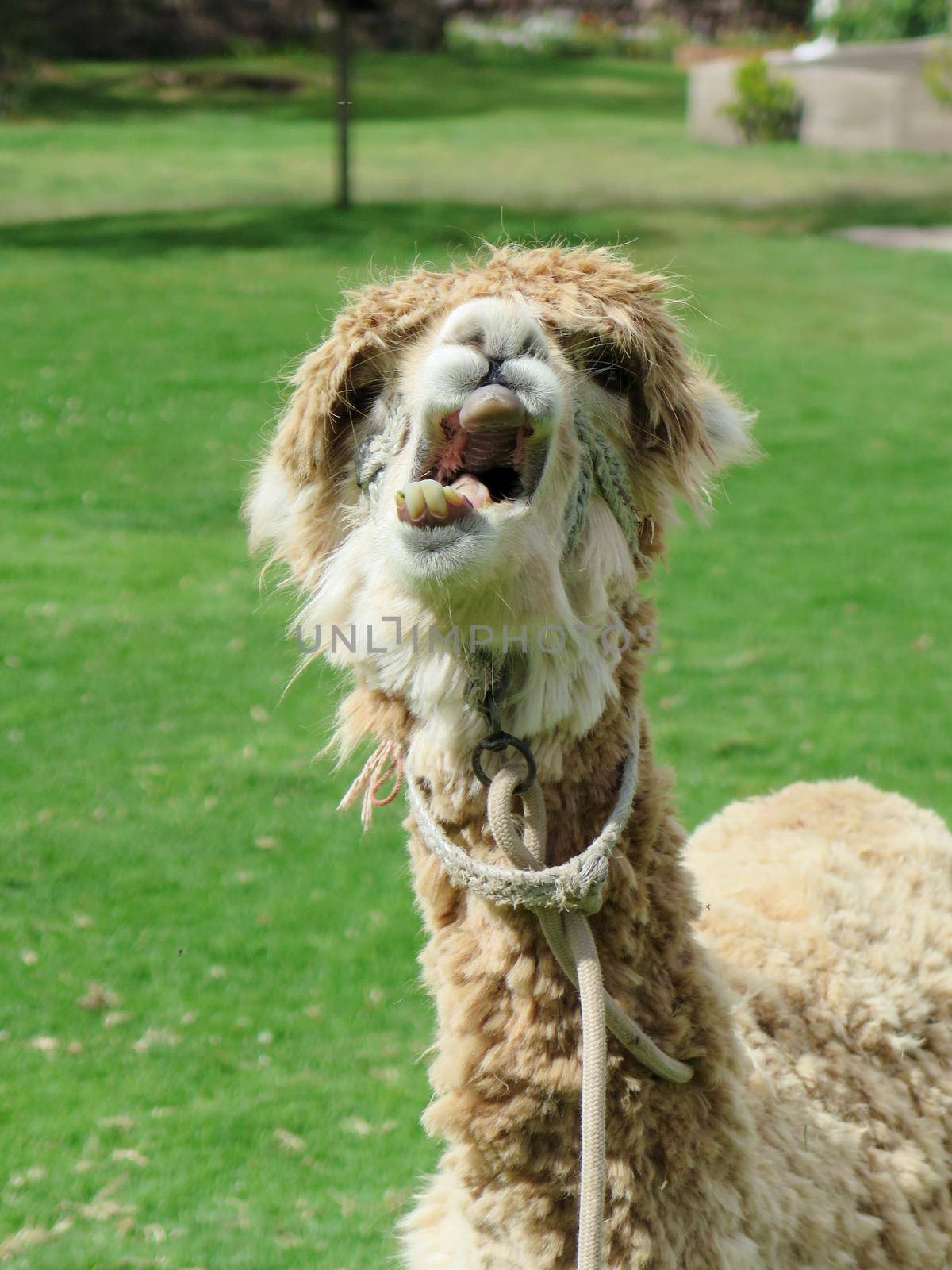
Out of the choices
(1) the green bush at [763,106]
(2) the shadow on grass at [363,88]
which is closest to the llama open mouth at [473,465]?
(1) the green bush at [763,106]

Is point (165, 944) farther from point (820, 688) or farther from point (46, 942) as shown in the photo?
point (820, 688)

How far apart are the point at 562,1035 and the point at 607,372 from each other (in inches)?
34.4

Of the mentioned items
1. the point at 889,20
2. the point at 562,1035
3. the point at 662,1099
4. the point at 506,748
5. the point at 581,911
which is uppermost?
the point at 889,20

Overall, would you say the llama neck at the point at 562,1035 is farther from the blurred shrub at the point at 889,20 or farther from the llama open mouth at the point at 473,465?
the blurred shrub at the point at 889,20

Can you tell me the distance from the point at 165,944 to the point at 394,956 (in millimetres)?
671

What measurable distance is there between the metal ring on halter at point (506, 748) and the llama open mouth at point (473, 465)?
31 cm

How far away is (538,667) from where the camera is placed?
2008mm

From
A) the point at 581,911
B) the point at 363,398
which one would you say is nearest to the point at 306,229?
the point at 363,398

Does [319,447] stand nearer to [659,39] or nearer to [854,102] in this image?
[854,102]

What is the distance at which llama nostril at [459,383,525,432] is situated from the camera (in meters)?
1.81

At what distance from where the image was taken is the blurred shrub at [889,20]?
1296 inches

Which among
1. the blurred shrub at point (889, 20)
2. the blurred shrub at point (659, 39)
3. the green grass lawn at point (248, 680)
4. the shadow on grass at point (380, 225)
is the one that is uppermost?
the blurred shrub at point (889, 20)

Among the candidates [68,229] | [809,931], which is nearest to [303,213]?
[68,229]

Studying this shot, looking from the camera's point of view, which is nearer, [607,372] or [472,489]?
[472,489]
